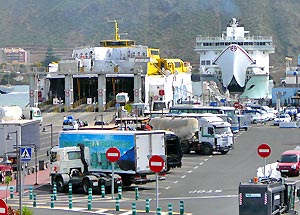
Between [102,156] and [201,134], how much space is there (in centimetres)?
1246

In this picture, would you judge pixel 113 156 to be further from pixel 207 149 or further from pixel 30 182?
pixel 207 149

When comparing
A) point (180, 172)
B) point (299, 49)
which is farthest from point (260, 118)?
point (299, 49)

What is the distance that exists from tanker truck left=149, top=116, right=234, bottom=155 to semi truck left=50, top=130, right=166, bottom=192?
11253 millimetres

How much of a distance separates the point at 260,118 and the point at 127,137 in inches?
1643

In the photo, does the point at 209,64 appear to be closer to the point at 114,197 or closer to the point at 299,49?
the point at 114,197

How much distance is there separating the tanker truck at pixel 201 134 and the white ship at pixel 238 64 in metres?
57.2

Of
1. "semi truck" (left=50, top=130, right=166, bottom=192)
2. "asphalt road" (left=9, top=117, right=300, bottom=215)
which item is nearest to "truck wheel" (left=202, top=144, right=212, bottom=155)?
"asphalt road" (left=9, top=117, right=300, bottom=215)

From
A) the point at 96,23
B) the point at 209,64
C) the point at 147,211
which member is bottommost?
the point at 147,211

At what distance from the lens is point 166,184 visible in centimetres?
3000

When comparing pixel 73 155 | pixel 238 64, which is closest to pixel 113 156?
pixel 73 155

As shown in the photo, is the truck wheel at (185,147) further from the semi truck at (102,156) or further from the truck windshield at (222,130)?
the semi truck at (102,156)

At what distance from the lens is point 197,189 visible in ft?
93.1

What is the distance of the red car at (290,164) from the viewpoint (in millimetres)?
31328

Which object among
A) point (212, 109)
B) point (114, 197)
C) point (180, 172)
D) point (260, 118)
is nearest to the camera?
point (114, 197)
